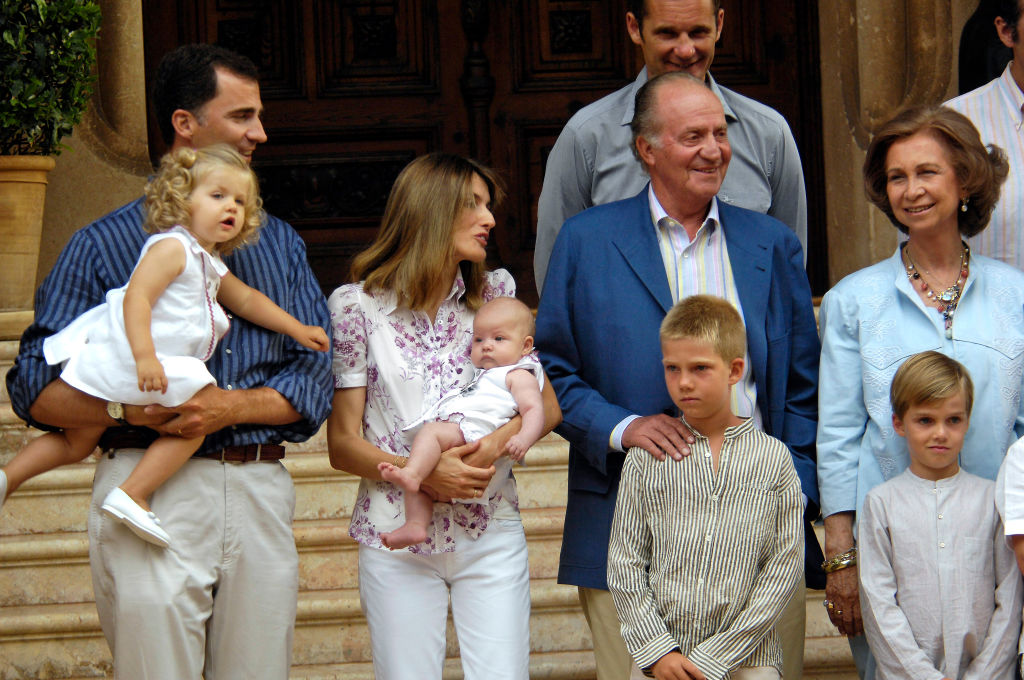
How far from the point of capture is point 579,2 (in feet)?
21.0

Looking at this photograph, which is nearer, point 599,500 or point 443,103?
point 599,500

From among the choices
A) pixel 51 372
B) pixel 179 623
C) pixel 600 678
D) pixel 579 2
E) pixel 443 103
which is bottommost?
pixel 600 678

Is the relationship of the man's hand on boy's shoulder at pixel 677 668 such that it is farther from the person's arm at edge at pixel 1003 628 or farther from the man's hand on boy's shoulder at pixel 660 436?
the person's arm at edge at pixel 1003 628

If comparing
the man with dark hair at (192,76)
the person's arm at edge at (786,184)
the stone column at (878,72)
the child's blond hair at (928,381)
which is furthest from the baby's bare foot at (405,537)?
the stone column at (878,72)

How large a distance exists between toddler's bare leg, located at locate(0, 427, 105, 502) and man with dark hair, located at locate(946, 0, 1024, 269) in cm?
236

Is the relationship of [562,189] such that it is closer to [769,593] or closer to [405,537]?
[405,537]

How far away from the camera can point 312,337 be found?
3.00m

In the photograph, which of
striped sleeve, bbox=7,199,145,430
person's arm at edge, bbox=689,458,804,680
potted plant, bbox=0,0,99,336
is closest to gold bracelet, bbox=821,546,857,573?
person's arm at edge, bbox=689,458,804,680

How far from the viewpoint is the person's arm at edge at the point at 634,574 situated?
2.84 meters

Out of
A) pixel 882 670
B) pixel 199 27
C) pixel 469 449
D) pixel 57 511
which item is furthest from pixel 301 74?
pixel 882 670

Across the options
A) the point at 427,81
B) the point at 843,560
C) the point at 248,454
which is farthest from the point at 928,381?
the point at 427,81

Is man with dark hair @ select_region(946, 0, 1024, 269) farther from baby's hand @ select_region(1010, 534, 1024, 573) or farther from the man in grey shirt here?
baby's hand @ select_region(1010, 534, 1024, 573)

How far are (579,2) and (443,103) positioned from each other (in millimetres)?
815

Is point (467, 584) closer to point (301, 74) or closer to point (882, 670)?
point (882, 670)
